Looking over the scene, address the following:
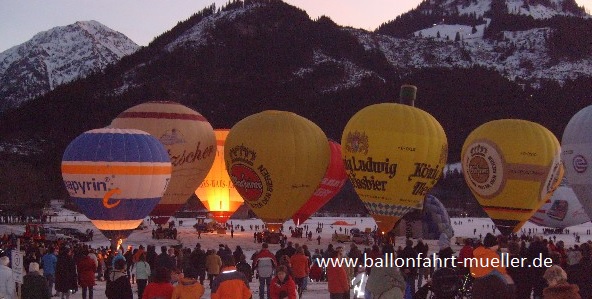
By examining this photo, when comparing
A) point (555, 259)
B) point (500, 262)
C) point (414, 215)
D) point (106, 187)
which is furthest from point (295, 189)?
point (414, 215)

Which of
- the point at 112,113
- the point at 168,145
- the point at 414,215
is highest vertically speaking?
the point at 112,113

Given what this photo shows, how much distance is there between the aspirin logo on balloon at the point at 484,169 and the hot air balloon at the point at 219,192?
980 centimetres

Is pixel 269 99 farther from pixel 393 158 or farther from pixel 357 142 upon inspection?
pixel 393 158

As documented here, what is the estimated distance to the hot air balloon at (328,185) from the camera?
25484mm

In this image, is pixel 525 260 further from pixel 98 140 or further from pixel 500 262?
pixel 98 140

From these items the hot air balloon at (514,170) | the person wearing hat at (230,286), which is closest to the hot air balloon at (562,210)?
the hot air balloon at (514,170)

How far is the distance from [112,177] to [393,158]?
7.60 metres

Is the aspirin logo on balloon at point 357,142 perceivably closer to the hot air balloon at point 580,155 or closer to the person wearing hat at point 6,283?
the hot air balloon at point 580,155

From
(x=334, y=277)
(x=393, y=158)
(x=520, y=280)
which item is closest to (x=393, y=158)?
(x=393, y=158)

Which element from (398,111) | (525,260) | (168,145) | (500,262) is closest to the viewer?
(500,262)

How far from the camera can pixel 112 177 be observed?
20328 millimetres

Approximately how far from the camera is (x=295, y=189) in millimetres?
22391

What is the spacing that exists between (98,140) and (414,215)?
69.2 ft

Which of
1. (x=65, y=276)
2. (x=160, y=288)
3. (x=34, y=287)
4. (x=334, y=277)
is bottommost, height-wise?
(x=65, y=276)
